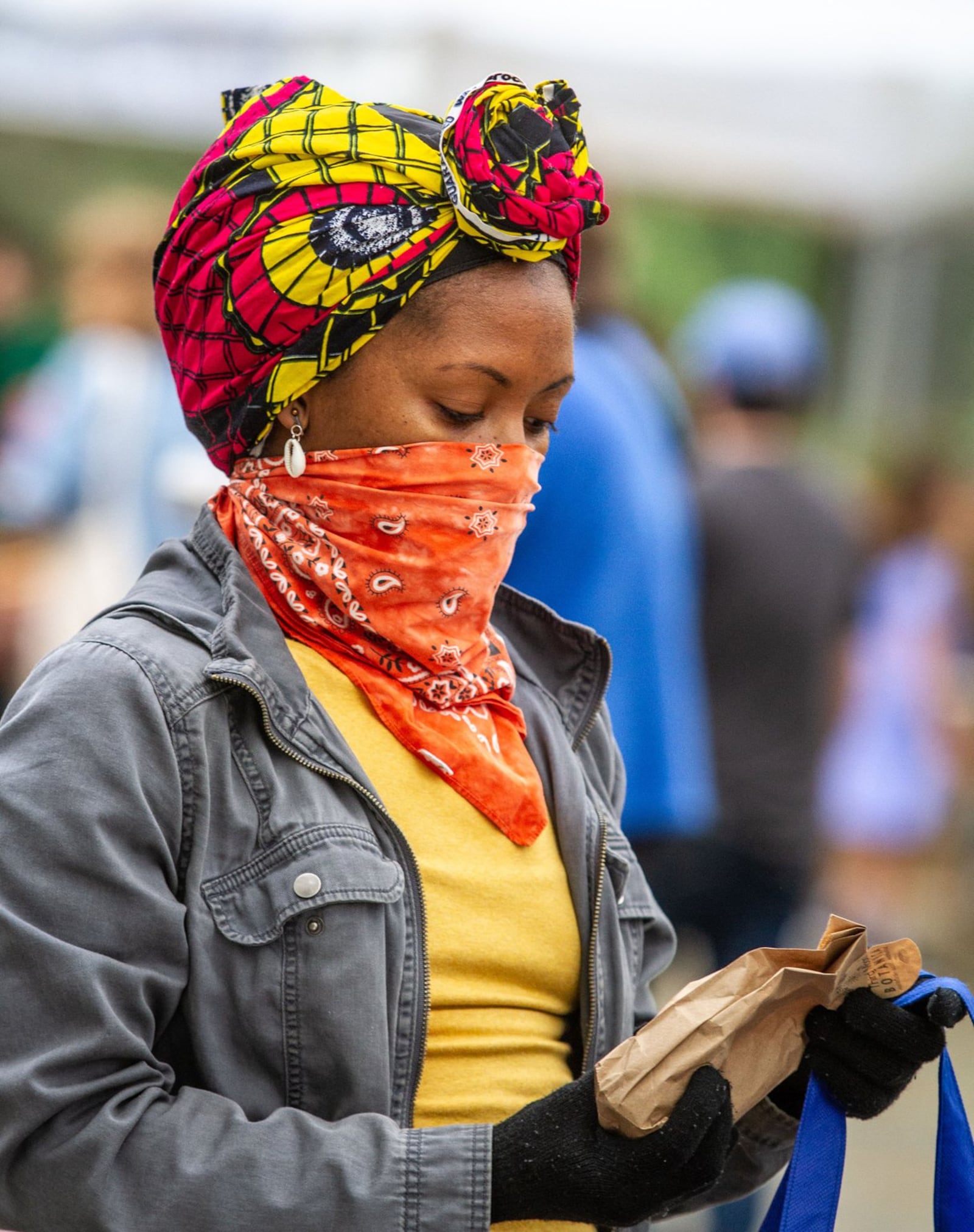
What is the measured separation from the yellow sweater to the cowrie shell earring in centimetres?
18

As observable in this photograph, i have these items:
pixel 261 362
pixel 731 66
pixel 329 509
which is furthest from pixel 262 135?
pixel 731 66

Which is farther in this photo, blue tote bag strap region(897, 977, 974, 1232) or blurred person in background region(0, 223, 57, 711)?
blurred person in background region(0, 223, 57, 711)

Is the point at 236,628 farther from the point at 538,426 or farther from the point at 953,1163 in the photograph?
the point at 953,1163

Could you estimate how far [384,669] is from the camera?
1677 millimetres

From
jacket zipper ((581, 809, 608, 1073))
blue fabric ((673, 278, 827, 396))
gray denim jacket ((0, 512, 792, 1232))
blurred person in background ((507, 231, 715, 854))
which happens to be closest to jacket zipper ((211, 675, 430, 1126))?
gray denim jacket ((0, 512, 792, 1232))

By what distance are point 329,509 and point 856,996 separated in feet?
2.36

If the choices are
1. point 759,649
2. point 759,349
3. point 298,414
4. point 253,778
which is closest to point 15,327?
point 759,349

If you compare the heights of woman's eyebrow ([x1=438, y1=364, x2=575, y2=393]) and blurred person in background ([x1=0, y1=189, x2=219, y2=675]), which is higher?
woman's eyebrow ([x1=438, y1=364, x2=575, y2=393])

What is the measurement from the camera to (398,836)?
157 centimetres

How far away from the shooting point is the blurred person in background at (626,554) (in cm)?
332

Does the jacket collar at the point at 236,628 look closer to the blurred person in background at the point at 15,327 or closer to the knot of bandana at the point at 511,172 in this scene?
the knot of bandana at the point at 511,172

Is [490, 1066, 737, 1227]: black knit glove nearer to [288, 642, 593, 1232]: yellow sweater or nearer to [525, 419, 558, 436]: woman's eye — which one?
[288, 642, 593, 1232]: yellow sweater

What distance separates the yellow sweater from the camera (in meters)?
1.59

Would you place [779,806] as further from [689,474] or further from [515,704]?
[515,704]
